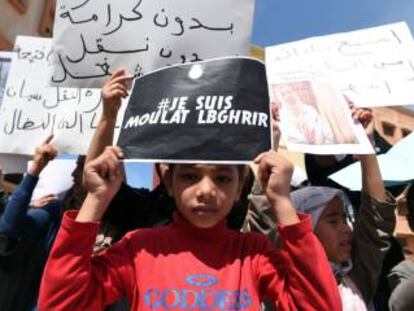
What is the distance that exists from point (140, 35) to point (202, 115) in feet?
2.57

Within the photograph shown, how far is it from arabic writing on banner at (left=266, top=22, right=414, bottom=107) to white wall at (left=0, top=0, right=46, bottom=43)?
24.4ft

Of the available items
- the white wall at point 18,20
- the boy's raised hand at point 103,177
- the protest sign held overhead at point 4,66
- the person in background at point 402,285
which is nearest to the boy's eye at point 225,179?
the boy's raised hand at point 103,177

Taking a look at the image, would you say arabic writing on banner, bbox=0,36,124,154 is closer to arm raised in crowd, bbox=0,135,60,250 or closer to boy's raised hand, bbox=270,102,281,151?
arm raised in crowd, bbox=0,135,60,250

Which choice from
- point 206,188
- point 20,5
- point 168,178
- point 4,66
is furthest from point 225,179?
point 20,5

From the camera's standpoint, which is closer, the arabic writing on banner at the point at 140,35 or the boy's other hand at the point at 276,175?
the boy's other hand at the point at 276,175

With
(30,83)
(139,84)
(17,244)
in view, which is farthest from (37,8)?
(139,84)

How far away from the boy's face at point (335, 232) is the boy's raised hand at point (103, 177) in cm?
102

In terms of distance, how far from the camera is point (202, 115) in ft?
5.48

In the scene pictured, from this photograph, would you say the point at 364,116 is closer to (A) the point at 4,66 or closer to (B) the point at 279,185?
(B) the point at 279,185

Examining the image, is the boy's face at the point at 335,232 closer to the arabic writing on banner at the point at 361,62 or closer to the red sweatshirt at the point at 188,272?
the arabic writing on banner at the point at 361,62

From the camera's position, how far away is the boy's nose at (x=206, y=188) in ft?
5.10

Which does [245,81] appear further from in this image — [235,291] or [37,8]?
[37,8]

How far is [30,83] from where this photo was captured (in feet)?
9.89

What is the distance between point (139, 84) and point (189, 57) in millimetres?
473
